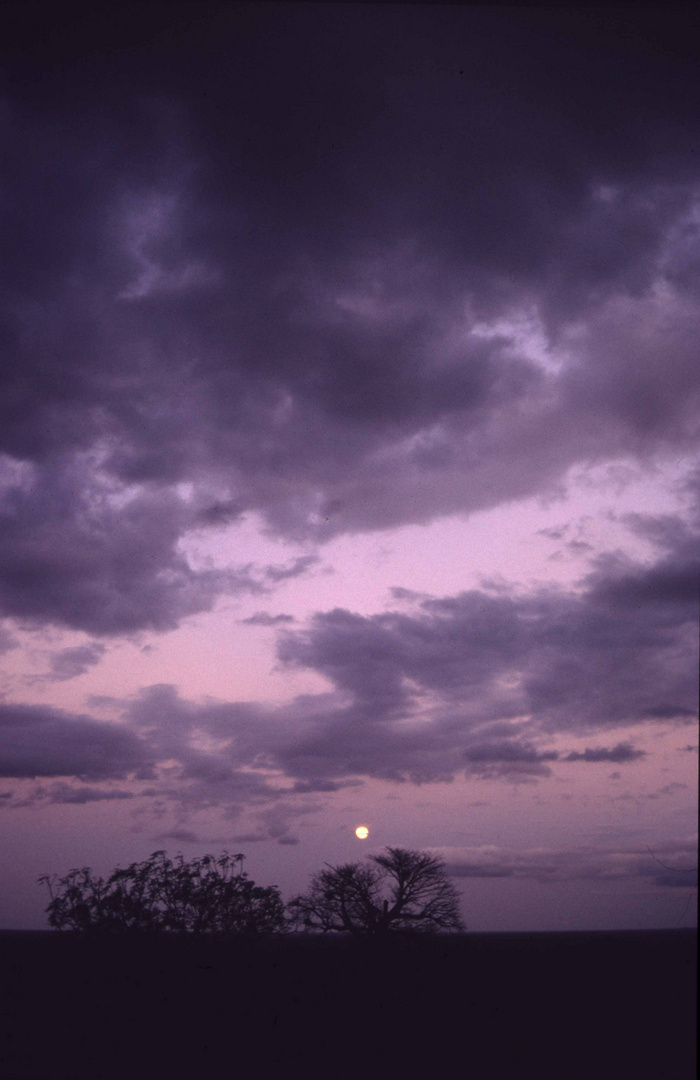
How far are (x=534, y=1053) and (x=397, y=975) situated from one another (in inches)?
632

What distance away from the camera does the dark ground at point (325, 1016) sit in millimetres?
15558

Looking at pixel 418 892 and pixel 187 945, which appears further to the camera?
pixel 418 892

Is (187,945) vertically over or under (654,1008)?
under

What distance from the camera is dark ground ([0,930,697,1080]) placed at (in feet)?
51.0

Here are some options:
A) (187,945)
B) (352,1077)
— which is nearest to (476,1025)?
(352,1077)

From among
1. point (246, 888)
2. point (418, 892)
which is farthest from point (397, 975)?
point (418, 892)

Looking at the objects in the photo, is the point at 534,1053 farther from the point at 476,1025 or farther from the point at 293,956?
the point at 293,956

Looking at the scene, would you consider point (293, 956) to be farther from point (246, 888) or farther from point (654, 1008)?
point (654, 1008)

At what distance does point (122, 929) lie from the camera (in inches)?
1270

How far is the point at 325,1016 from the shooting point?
20.9m

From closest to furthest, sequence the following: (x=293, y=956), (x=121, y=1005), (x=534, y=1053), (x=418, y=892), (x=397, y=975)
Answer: (x=534, y=1053)
(x=121, y=1005)
(x=397, y=975)
(x=293, y=956)
(x=418, y=892)

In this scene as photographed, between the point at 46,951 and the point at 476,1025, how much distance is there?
21269 mm

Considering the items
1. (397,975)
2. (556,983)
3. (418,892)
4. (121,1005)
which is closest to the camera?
(121,1005)

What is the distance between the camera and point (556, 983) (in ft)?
86.9
